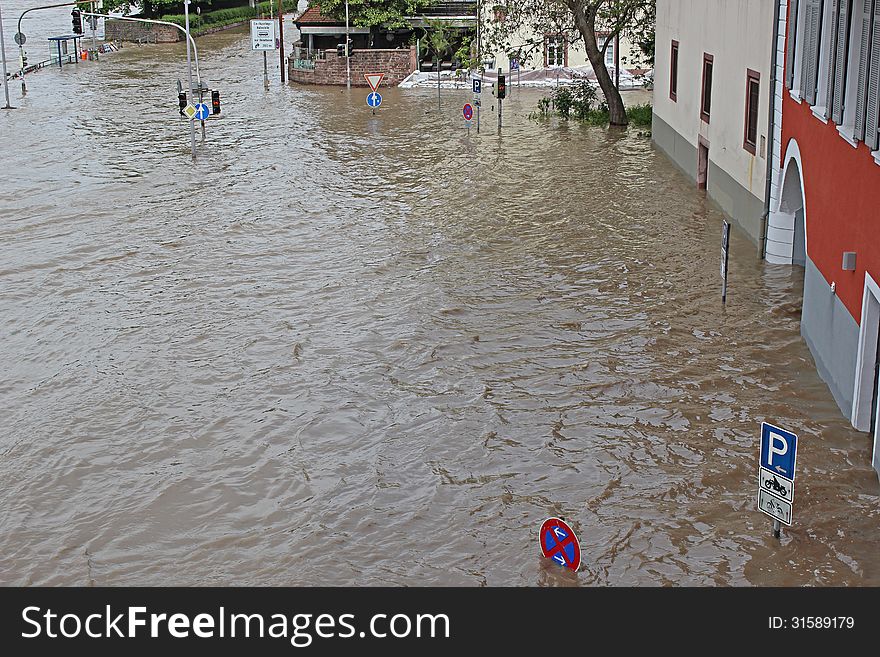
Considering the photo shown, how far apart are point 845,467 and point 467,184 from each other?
62.9 ft

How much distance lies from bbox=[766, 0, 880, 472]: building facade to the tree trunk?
2182 cm

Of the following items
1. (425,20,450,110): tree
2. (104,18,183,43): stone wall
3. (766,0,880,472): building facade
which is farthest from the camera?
(104,18,183,43): stone wall

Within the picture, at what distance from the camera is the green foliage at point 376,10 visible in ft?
197

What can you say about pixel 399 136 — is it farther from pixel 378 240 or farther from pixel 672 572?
pixel 672 572

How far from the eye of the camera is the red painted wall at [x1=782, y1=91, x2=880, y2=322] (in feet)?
44.6

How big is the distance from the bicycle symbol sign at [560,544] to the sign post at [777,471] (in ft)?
5.92

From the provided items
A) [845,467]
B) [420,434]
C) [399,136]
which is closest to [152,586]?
[420,434]

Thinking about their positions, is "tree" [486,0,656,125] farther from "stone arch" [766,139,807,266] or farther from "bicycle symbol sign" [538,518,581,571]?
"bicycle symbol sign" [538,518,581,571]

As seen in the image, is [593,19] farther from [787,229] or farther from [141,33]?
[141,33]

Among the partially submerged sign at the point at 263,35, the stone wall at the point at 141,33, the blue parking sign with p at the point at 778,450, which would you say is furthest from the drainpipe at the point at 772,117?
the stone wall at the point at 141,33

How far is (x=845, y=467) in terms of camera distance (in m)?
13.6

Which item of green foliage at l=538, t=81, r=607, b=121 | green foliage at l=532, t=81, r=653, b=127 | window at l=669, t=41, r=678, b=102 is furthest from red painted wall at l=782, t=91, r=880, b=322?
green foliage at l=538, t=81, r=607, b=121

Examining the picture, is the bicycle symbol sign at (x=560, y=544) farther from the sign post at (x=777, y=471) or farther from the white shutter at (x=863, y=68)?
the white shutter at (x=863, y=68)

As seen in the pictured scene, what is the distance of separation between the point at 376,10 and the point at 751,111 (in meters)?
39.3
